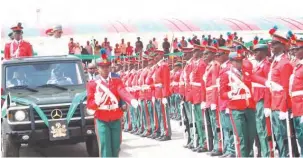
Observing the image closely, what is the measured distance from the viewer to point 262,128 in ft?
34.7

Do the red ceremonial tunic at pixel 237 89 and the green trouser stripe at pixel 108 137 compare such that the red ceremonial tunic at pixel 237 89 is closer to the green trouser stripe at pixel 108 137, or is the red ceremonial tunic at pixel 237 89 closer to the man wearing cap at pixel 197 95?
the man wearing cap at pixel 197 95

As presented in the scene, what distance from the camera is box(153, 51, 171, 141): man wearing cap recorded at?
1552cm

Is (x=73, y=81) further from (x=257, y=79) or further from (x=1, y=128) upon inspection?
(x=257, y=79)

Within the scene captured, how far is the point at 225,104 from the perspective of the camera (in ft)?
37.1

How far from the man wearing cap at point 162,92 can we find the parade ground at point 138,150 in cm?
30

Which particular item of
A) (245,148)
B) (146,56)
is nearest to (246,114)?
(245,148)

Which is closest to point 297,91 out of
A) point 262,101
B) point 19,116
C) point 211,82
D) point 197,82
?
point 262,101

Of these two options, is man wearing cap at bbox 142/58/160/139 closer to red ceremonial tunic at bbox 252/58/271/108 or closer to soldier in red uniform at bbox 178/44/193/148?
soldier in red uniform at bbox 178/44/193/148

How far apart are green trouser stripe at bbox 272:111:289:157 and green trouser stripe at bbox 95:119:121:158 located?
2282mm

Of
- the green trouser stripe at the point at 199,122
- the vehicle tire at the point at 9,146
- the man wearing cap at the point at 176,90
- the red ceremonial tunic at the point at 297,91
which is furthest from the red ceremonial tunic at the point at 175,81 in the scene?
the red ceremonial tunic at the point at 297,91

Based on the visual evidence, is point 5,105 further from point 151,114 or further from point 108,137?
point 151,114

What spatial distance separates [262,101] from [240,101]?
36 cm

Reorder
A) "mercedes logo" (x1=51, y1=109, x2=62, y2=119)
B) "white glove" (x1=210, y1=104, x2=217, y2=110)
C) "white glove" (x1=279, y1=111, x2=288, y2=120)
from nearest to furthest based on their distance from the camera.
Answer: "white glove" (x1=279, y1=111, x2=288, y2=120) < "mercedes logo" (x1=51, y1=109, x2=62, y2=119) < "white glove" (x1=210, y1=104, x2=217, y2=110)

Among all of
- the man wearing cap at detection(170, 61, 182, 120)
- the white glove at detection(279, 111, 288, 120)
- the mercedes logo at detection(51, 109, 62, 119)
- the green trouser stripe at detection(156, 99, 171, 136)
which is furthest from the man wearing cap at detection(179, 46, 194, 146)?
the man wearing cap at detection(170, 61, 182, 120)
